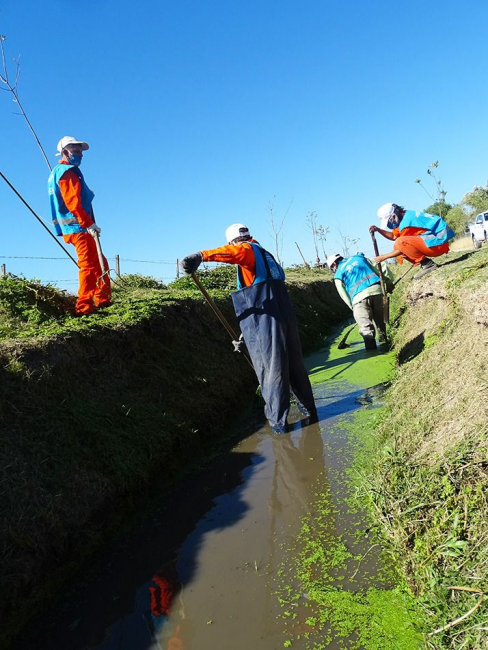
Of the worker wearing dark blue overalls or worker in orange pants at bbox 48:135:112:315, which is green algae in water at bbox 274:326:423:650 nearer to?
the worker wearing dark blue overalls

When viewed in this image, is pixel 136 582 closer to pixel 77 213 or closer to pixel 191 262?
pixel 191 262

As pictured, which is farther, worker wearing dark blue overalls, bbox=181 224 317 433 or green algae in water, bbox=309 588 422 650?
worker wearing dark blue overalls, bbox=181 224 317 433

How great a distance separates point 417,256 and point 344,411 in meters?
3.64

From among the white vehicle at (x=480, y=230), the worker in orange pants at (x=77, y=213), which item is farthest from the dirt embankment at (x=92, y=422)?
the white vehicle at (x=480, y=230)

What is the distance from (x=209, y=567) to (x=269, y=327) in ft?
8.34

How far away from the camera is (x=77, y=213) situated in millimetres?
5914

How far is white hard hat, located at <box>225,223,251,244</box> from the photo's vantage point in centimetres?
518

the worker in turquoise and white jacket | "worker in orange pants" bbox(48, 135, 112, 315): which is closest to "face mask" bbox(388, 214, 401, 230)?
the worker in turquoise and white jacket

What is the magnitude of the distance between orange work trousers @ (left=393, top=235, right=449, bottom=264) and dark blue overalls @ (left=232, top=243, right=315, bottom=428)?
341cm

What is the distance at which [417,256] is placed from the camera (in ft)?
26.4

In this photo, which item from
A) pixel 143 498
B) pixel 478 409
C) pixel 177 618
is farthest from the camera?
pixel 143 498

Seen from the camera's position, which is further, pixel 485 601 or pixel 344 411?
pixel 344 411

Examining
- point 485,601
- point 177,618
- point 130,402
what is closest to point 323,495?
point 177,618

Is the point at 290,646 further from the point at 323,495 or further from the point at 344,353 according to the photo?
the point at 344,353
